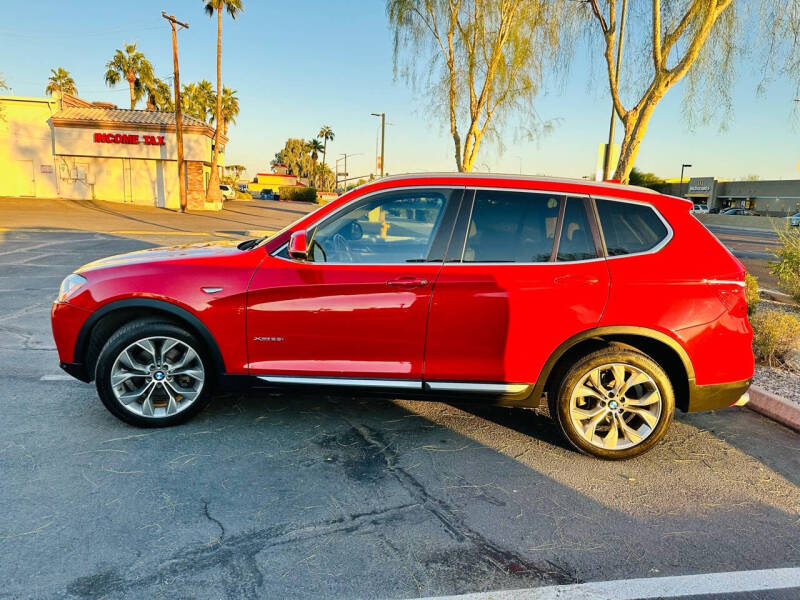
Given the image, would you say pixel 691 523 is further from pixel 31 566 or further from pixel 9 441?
pixel 9 441

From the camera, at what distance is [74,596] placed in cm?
221

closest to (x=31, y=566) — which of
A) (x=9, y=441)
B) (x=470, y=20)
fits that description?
(x=9, y=441)

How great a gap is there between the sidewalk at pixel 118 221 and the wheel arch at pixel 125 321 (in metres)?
13.9

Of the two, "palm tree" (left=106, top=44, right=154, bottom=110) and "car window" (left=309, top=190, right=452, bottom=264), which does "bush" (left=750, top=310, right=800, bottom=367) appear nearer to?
"car window" (left=309, top=190, right=452, bottom=264)

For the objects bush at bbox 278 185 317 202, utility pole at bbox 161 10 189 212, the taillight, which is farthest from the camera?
bush at bbox 278 185 317 202

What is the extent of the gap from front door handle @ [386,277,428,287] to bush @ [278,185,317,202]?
6317cm

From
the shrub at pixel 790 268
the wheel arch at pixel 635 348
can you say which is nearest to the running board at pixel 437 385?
the wheel arch at pixel 635 348

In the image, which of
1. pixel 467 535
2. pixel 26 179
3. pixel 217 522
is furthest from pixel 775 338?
pixel 26 179

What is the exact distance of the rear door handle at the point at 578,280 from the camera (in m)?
3.42

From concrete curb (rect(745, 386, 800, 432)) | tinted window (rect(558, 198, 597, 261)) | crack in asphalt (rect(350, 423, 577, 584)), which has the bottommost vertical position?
crack in asphalt (rect(350, 423, 577, 584))

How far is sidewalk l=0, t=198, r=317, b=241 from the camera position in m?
19.4

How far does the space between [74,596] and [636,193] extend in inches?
149

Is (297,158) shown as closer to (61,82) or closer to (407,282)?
(61,82)

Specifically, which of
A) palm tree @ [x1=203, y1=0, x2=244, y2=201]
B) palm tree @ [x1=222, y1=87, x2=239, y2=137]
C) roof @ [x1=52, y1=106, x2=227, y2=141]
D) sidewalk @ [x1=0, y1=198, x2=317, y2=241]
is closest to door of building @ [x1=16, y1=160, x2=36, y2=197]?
sidewalk @ [x1=0, y1=198, x2=317, y2=241]
